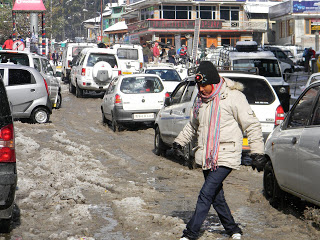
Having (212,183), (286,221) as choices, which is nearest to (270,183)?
(286,221)

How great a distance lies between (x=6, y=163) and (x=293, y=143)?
3.06 m

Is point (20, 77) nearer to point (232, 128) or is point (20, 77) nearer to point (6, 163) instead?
point (6, 163)

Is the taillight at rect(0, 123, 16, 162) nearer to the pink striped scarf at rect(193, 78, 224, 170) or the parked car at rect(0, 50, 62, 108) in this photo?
the pink striped scarf at rect(193, 78, 224, 170)

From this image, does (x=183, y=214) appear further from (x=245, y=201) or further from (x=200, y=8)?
(x=200, y=8)

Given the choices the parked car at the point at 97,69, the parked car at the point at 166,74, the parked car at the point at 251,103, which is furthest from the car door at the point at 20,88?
the parked car at the point at 97,69

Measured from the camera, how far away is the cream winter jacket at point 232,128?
579 cm

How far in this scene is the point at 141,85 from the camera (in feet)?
56.3

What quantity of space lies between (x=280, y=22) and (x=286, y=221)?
72.0m

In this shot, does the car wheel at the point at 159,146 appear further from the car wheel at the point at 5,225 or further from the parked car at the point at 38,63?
the parked car at the point at 38,63

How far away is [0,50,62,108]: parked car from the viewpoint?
19.8 meters

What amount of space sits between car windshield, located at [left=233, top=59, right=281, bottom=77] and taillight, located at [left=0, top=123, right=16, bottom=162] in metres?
15.7

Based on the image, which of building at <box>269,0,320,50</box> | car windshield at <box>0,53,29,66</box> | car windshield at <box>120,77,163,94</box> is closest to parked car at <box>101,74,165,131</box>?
car windshield at <box>120,77,163,94</box>

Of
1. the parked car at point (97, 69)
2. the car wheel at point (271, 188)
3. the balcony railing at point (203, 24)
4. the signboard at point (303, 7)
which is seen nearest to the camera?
the car wheel at point (271, 188)

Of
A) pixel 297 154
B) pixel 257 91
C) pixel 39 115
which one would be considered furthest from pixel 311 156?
pixel 39 115
